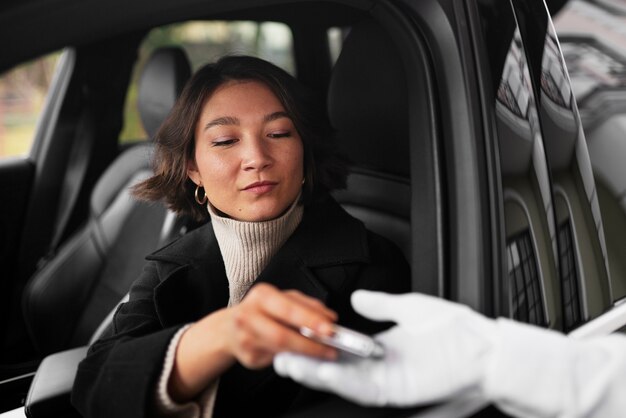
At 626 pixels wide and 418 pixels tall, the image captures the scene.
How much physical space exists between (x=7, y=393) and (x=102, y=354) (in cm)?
106

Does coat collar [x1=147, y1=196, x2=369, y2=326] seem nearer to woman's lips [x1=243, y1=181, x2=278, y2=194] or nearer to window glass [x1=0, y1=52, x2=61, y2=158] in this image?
woman's lips [x1=243, y1=181, x2=278, y2=194]

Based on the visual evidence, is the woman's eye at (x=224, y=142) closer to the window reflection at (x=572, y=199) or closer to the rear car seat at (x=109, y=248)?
the window reflection at (x=572, y=199)

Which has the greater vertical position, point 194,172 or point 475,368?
point 194,172

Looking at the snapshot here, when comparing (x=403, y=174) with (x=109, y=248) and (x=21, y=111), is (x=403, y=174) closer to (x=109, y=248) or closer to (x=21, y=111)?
(x=109, y=248)

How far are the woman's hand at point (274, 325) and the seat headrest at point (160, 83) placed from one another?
1.36 metres

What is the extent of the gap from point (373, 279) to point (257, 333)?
18.9 inches

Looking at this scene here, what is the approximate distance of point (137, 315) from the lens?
1.31 m

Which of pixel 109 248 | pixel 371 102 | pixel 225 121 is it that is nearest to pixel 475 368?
pixel 225 121

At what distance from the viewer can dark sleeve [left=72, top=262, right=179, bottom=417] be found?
986 millimetres

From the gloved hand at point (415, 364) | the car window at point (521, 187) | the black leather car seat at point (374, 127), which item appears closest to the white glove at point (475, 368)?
the gloved hand at point (415, 364)

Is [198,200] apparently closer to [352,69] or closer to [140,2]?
[352,69]

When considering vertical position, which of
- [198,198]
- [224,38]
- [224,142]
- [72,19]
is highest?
[224,38]

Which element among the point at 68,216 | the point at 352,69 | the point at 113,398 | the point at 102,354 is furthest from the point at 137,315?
the point at 68,216

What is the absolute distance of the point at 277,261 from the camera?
52.4 inches
